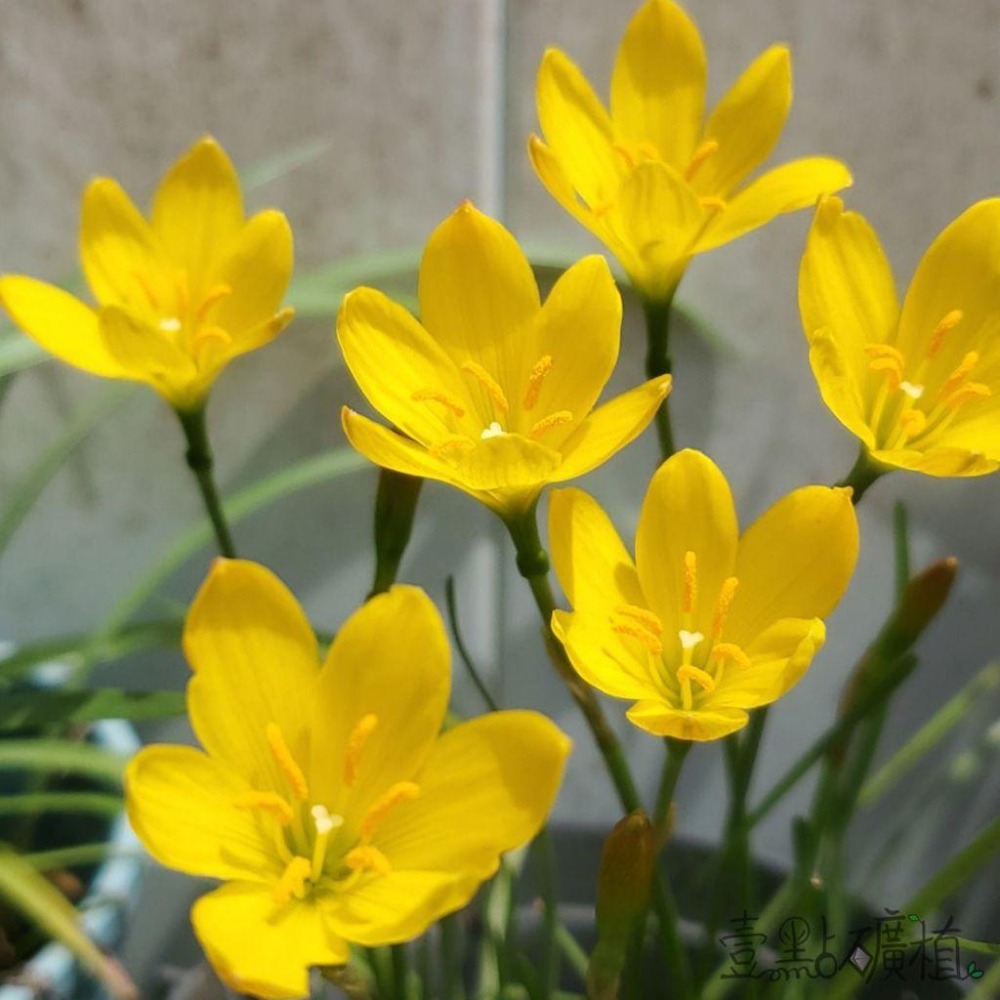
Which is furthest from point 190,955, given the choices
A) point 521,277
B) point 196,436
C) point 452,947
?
point 521,277

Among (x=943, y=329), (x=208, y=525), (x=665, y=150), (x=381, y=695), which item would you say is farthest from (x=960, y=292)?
(x=208, y=525)

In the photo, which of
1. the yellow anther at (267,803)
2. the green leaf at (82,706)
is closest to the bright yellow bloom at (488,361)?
the yellow anther at (267,803)

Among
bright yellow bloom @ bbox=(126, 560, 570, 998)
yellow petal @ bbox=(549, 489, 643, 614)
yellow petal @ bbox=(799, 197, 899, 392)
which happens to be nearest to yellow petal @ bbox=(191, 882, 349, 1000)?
bright yellow bloom @ bbox=(126, 560, 570, 998)

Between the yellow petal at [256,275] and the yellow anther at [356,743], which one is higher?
the yellow petal at [256,275]

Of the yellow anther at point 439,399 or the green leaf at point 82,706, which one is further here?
the green leaf at point 82,706

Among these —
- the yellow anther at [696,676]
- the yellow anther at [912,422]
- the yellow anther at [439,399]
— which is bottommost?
the yellow anther at [696,676]

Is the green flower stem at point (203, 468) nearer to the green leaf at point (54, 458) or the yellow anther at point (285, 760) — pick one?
the yellow anther at point (285, 760)
